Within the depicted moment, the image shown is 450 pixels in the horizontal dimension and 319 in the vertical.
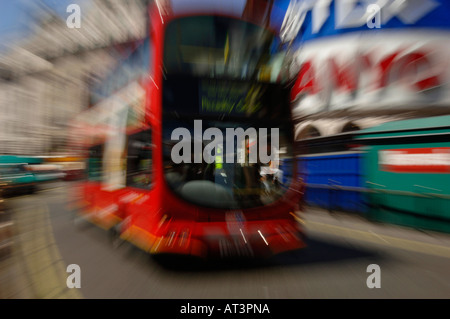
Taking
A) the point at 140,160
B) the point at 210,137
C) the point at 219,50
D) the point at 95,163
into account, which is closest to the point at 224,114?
the point at 210,137

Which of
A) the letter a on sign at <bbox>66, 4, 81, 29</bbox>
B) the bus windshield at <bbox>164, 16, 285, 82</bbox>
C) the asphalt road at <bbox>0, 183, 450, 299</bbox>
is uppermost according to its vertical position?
the letter a on sign at <bbox>66, 4, 81, 29</bbox>

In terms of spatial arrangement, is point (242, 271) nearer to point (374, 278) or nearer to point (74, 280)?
point (374, 278)

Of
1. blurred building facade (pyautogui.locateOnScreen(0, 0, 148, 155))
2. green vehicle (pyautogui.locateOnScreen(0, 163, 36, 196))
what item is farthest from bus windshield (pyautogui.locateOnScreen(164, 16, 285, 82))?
blurred building facade (pyautogui.locateOnScreen(0, 0, 148, 155))

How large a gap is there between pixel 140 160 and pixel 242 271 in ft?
5.96

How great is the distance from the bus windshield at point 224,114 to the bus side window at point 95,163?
2449mm

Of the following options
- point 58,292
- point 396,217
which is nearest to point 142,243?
point 58,292

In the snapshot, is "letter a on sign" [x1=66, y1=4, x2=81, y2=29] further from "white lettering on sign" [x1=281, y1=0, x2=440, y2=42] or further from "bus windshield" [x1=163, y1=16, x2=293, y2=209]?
"white lettering on sign" [x1=281, y1=0, x2=440, y2=42]

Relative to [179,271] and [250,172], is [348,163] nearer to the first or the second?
[250,172]

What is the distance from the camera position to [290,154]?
332cm

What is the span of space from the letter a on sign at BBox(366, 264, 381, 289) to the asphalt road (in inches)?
1.5

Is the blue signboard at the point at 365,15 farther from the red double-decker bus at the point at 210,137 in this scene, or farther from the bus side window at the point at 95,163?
the bus side window at the point at 95,163

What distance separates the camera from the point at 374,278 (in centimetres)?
300

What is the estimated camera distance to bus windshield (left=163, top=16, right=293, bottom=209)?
2887 millimetres

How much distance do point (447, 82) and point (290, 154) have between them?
Result: 954cm
